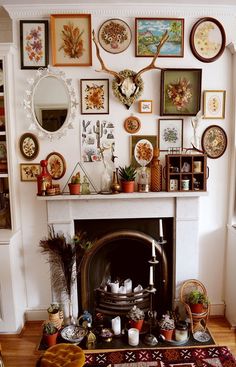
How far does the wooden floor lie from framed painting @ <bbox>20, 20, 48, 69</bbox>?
7.56 feet

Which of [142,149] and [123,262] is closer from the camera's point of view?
[142,149]

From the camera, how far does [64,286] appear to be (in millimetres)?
2479

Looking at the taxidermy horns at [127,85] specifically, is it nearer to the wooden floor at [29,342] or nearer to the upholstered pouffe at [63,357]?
the upholstered pouffe at [63,357]

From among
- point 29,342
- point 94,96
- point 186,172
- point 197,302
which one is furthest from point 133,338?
point 94,96

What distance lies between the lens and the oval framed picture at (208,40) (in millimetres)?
2373

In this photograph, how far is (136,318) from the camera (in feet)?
7.84

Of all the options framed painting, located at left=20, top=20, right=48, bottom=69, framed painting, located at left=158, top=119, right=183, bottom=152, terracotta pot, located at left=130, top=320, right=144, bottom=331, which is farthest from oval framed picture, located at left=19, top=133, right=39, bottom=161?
terracotta pot, located at left=130, top=320, right=144, bottom=331

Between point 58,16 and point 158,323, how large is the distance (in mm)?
2699

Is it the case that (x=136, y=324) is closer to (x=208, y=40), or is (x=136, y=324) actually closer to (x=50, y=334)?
(x=50, y=334)

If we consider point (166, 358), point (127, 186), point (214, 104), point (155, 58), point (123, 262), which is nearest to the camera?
point (166, 358)

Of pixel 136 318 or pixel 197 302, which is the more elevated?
pixel 197 302

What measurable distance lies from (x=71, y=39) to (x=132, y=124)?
86 centimetres

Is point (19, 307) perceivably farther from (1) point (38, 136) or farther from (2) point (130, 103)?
(2) point (130, 103)

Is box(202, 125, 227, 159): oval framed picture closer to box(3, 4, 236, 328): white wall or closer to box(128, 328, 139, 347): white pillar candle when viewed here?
box(3, 4, 236, 328): white wall
